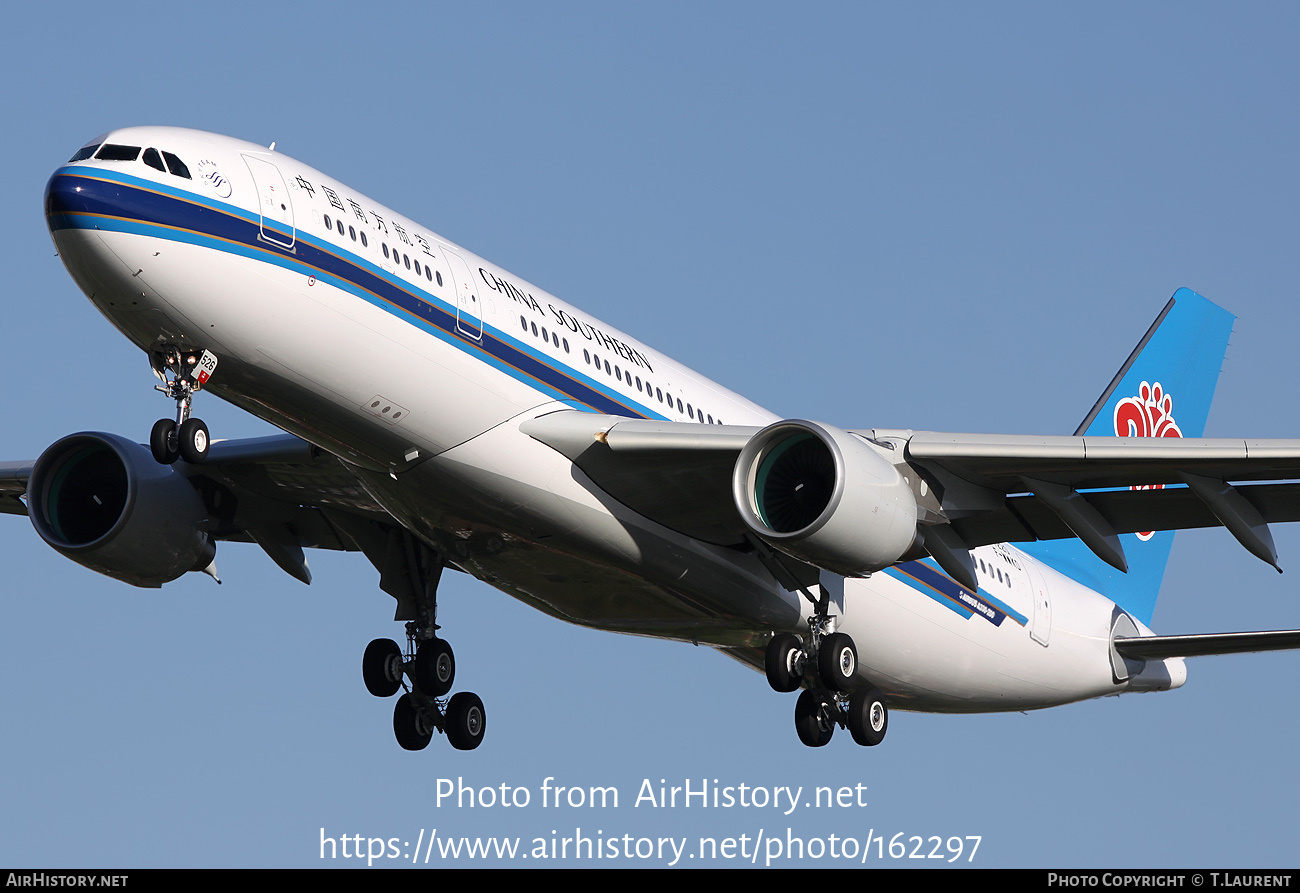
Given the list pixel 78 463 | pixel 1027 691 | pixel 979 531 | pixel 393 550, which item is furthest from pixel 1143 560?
pixel 78 463

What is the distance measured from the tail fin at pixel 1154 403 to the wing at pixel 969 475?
8885 mm

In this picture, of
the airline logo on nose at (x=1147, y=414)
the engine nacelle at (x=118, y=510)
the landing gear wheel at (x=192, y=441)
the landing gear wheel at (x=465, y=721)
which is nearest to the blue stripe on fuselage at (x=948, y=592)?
the landing gear wheel at (x=465, y=721)

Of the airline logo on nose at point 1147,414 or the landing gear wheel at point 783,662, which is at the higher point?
the airline logo on nose at point 1147,414

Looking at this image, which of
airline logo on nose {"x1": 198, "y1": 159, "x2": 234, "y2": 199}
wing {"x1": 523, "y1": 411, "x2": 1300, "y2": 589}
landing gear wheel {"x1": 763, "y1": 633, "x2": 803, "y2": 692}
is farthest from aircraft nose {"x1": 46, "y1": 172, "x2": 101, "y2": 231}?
landing gear wheel {"x1": 763, "y1": 633, "x2": 803, "y2": 692}

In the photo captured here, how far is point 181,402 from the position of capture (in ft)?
65.2

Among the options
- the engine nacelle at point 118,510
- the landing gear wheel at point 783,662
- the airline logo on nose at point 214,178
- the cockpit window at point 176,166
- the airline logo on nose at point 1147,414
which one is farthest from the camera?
the airline logo on nose at point 1147,414

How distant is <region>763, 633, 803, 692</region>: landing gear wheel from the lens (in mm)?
25047

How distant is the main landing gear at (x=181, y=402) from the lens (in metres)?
19.5

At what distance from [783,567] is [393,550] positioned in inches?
249

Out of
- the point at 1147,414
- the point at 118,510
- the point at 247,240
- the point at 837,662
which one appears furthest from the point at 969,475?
the point at 1147,414

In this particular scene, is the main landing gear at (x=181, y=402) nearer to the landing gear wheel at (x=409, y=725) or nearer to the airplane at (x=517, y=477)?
the airplane at (x=517, y=477)

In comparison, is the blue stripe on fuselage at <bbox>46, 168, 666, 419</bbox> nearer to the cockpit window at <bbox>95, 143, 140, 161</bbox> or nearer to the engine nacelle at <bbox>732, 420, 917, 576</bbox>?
the cockpit window at <bbox>95, 143, 140, 161</bbox>

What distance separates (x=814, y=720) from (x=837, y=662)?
52.0 inches

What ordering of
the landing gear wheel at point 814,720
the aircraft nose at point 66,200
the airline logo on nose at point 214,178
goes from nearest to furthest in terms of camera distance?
1. the aircraft nose at point 66,200
2. the airline logo on nose at point 214,178
3. the landing gear wheel at point 814,720
